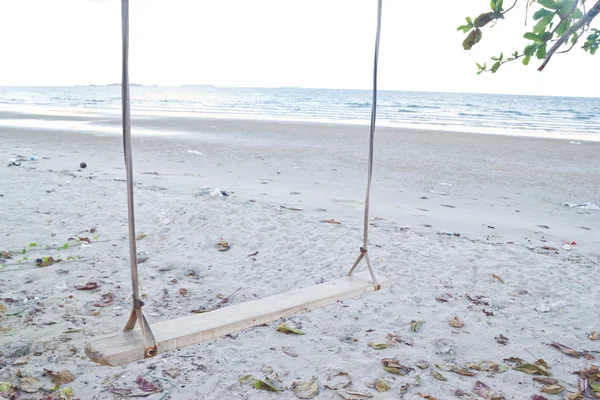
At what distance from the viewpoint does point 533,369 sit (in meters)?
2.29

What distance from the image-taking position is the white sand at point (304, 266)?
2.25 m

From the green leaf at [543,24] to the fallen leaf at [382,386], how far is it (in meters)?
1.58

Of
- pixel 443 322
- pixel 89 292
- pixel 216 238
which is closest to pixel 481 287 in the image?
pixel 443 322

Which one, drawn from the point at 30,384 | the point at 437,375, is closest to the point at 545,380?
the point at 437,375

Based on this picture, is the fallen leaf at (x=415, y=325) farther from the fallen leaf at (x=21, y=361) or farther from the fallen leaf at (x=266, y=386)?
the fallen leaf at (x=21, y=361)

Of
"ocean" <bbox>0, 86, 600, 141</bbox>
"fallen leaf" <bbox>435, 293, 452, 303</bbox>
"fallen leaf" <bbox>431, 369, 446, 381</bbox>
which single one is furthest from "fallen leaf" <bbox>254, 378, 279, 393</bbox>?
"ocean" <bbox>0, 86, 600, 141</bbox>

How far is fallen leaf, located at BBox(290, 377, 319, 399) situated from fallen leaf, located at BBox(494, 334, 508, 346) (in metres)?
1.14

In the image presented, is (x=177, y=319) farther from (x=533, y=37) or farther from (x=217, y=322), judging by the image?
(x=533, y=37)

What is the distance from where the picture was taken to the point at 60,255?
11.6 ft

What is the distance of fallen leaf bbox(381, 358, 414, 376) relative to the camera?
2230 mm

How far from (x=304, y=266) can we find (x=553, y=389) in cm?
190

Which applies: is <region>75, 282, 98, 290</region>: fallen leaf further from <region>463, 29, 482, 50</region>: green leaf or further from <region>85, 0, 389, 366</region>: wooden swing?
<region>463, 29, 482, 50</region>: green leaf

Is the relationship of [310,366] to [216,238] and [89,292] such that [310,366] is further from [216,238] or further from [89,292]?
[216,238]

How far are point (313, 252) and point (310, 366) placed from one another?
1.63 metres
